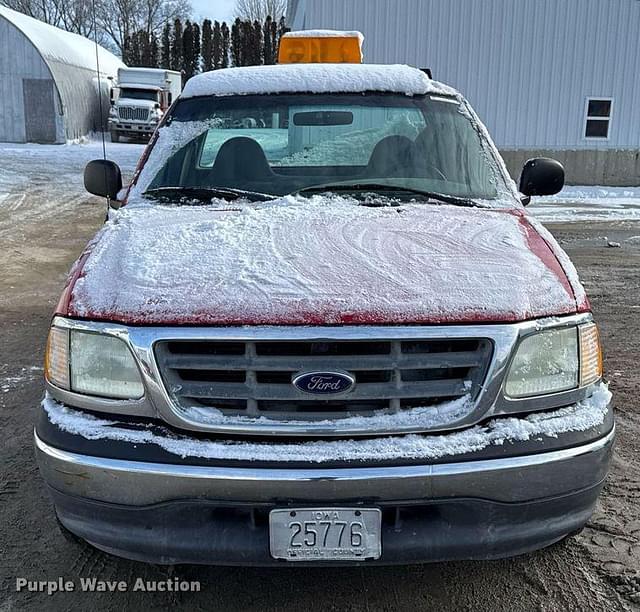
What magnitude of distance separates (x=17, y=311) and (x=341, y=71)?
13.2ft

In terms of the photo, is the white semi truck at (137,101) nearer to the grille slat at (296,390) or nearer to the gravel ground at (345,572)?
the gravel ground at (345,572)

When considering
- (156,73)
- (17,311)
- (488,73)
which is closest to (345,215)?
(17,311)

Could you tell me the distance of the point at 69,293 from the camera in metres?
2.48

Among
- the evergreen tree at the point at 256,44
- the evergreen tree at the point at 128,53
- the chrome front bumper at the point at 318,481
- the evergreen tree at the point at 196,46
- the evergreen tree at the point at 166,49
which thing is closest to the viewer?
the chrome front bumper at the point at 318,481

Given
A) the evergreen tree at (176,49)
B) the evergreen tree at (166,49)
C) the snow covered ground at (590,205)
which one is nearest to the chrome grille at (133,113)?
the evergreen tree at (176,49)

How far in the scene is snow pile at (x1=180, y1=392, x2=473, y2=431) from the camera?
2.21 meters

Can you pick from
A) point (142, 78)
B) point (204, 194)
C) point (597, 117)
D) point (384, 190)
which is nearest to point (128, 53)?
point (142, 78)

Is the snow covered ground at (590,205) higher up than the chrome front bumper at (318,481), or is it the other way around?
the chrome front bumper at (318,481)

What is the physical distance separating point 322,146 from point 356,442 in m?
2.30

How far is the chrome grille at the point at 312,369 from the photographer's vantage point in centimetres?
221

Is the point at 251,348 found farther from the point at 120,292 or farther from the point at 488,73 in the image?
the point at 488,73

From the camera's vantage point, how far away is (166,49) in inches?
1698

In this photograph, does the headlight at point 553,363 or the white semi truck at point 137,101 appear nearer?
the headlight at point 553,363

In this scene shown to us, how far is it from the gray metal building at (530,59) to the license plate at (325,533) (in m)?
16.0
